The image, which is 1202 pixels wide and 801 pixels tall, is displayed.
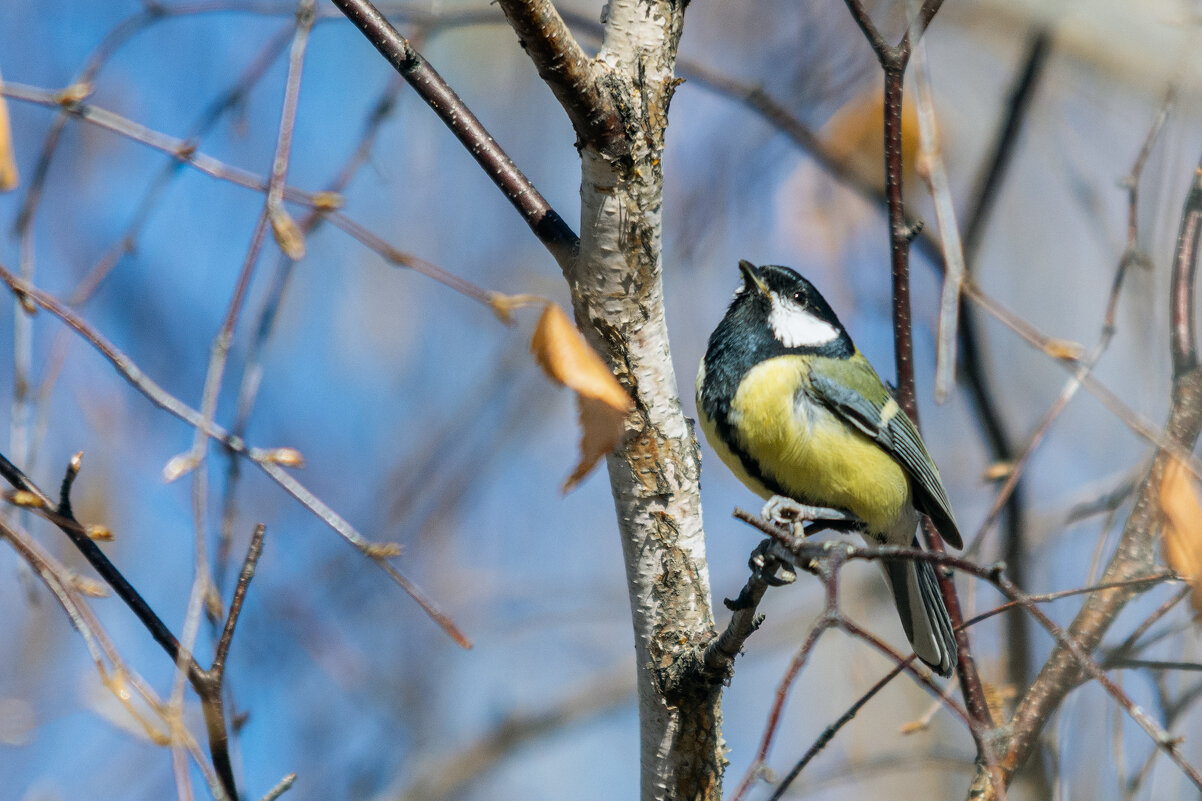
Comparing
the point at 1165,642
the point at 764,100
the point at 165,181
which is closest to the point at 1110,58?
the point at 764,100

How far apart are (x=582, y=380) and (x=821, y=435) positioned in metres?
1.43

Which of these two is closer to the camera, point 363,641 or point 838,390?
point 838,390

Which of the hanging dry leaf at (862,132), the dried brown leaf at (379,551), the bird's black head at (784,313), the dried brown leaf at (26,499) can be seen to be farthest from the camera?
the hanging dry leaf at (862,132)

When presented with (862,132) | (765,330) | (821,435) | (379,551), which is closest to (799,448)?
(821,435)

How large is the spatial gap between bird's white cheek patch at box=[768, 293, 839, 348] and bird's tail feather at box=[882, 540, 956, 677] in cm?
79

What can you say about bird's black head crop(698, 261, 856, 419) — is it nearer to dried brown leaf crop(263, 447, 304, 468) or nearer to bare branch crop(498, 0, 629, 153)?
bare branch crop(498, 0, 629, 153)

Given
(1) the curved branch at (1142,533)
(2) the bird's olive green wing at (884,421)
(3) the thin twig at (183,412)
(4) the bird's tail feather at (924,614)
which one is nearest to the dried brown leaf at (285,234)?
(3) the thin twig at (183,412)

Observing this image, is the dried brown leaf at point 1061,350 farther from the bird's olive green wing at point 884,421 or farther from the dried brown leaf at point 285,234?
the dried brown leaf at point 285,234

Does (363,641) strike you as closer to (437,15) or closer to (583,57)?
(437,15)

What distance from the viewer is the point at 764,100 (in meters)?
3.50

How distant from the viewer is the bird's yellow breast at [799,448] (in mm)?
2877

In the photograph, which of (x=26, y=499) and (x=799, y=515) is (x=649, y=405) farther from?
(x=26, y=499)

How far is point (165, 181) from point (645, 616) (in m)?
1.55

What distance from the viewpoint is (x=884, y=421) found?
3.07 meters
